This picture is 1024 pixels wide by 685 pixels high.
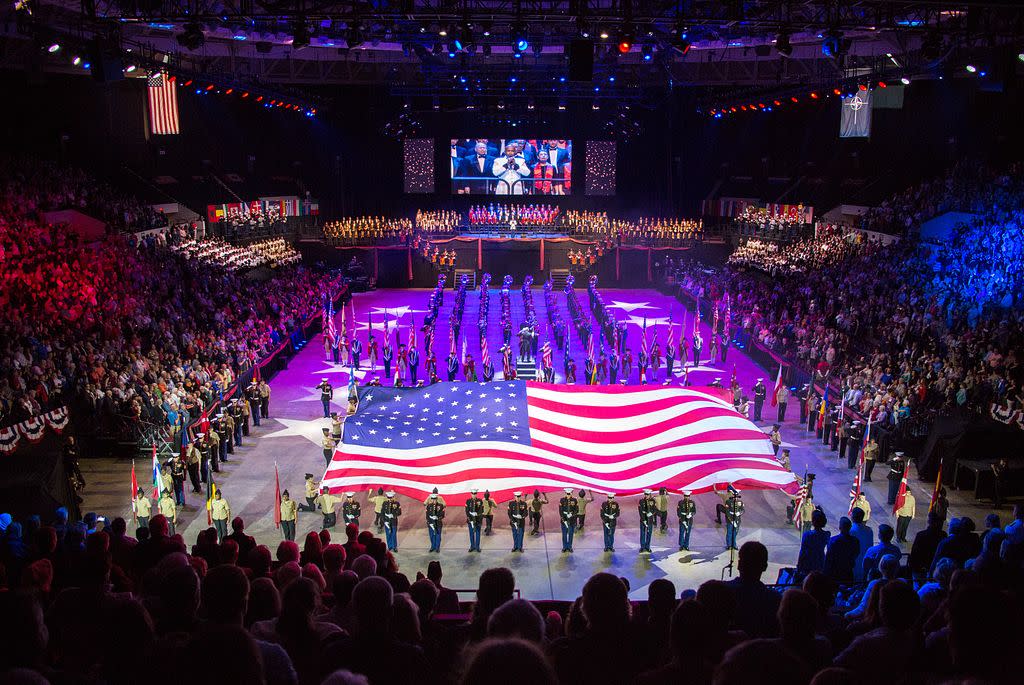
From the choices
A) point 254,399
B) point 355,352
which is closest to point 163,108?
point 355,352

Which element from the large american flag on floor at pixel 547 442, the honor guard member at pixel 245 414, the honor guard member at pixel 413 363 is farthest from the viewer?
the honor guard member at pixel 413 363

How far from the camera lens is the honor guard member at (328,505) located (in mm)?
16931

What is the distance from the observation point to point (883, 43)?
37344 mm

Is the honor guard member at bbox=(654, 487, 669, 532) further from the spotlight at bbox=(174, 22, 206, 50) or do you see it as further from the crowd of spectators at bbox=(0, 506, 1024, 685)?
the spotlight at bbox=(174, 22, 206, 50)

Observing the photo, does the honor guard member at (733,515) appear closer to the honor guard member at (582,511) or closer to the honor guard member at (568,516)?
the honor guard member at (582,511)

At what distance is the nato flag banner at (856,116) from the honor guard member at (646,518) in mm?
32368

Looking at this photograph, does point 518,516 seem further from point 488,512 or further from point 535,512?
point 535,512

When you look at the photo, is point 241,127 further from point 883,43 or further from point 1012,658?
point 1012,658

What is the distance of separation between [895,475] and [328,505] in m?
11.6

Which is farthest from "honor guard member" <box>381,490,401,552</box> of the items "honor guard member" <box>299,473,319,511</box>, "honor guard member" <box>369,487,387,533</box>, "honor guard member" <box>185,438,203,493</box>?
"honor guard member" <box>185,438,203,493</box>

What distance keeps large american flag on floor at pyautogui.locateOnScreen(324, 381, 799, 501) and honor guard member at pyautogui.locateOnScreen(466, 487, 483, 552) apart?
318 millimetres

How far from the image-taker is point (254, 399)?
24578 millimetres

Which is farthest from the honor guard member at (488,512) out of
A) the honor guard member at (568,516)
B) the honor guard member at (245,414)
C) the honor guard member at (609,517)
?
the honor guard member at (245,414)

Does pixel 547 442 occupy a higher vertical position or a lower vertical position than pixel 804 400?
higher
